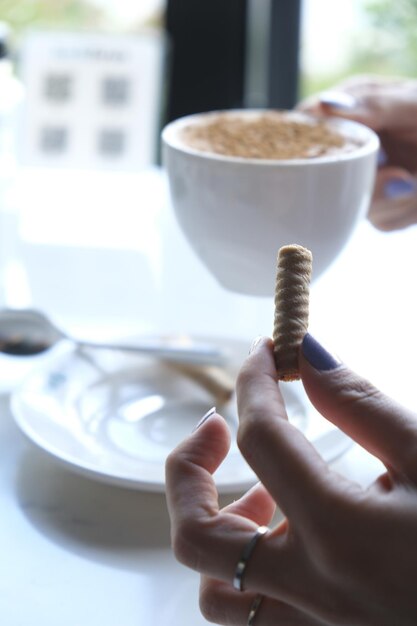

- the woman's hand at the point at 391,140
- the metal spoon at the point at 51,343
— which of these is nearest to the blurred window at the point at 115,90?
the woman's hand at the point at 391,140

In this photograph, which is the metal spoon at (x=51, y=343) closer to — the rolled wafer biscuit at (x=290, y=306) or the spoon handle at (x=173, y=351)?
the spoon handle at (x=173, y=351)

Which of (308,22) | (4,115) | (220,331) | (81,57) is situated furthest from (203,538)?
(308,22)

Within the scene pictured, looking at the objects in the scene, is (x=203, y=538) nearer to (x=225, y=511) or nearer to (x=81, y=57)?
(x=225, y=511)

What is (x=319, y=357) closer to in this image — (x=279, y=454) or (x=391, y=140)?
(x=279, y=454)

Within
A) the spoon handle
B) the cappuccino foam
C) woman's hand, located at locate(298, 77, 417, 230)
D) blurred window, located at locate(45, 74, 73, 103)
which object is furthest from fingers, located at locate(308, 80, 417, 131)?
blurred window, located at locate(45, 74, 73, 103)

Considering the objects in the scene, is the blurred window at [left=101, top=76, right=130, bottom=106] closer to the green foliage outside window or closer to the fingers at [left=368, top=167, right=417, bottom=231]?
the green foliage outside window

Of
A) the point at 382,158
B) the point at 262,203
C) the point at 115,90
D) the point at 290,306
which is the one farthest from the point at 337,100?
the point at 115,90
